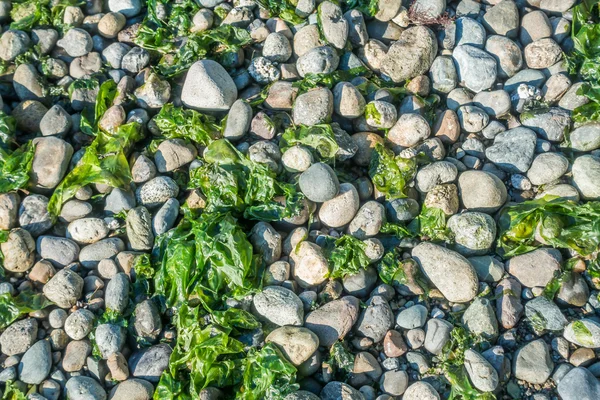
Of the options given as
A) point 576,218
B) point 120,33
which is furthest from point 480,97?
point 120,33

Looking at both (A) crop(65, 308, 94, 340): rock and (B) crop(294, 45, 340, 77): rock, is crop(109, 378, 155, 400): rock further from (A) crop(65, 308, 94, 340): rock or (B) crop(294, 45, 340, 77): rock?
(B) crop(294, 45, 340, 77): rock

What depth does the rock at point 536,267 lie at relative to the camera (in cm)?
415

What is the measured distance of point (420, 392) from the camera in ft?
12.1

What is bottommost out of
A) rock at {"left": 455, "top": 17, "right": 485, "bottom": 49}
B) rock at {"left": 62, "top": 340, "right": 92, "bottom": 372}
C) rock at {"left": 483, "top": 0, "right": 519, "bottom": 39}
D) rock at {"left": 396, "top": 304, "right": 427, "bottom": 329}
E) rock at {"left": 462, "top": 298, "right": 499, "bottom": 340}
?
rock at {"left": 62, "top": 340, "right": 92, "bottom": 372}

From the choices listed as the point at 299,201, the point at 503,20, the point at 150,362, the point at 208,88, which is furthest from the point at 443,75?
the point at 150,362

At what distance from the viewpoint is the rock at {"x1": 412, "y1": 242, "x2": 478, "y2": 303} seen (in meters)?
4.07

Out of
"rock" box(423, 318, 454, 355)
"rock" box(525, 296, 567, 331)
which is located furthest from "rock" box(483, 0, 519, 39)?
"rock" box(423, 318, 454, 355)

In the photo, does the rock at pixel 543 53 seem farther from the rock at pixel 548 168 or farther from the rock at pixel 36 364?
the rock at pixel 36 364

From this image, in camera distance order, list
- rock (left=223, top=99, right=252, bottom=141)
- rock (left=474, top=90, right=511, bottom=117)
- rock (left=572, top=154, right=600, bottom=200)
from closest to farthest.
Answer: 1. rock (left=572, top=154, right=600, bottom=200)
2. rock (left=223, top=99, right=252, bottom=141)
3. rock (left=474, top=90, right=511, bottom=117)

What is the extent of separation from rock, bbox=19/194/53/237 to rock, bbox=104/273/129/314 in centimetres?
82

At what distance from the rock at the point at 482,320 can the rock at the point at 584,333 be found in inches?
19.4

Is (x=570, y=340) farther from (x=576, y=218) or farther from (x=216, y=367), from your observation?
(x=216, y=367)

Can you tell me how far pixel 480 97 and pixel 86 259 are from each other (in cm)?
355

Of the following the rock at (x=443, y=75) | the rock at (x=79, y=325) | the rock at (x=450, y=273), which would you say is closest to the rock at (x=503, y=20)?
the rock at (x=443, y=75)
